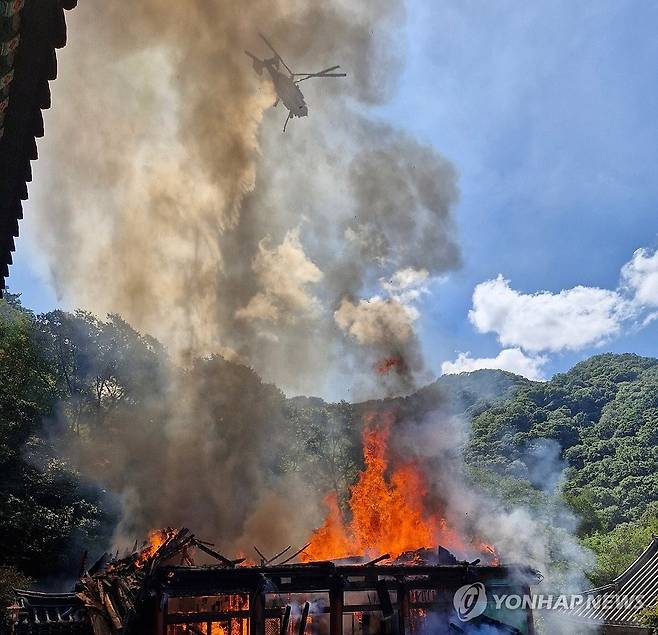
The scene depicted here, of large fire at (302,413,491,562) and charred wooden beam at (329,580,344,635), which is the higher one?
large fire at (302,413,491,562)

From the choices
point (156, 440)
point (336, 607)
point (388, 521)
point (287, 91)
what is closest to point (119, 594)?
point (336, 607)

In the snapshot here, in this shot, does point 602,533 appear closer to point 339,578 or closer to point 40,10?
point 339,578

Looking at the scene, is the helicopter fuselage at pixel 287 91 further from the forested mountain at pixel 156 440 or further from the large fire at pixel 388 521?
the large fire at pixel 388 521

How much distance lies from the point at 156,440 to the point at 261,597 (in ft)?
81.8

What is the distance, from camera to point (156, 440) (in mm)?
35000

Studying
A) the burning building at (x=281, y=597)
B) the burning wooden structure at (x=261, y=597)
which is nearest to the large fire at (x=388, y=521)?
the burning building at (x=281, y=597)

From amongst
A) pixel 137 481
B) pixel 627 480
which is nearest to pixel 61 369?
pixel 137 481

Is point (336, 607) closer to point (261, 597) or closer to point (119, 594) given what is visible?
point (261, 597)

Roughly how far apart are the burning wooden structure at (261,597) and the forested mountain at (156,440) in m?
7.33

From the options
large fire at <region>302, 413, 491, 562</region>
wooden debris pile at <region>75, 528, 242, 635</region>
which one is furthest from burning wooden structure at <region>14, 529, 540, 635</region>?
large fire at <region>302, 413, 491, 562</region>

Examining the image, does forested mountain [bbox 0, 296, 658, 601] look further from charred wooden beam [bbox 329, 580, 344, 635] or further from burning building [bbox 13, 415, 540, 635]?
charred wooden beam [bbox 329, 580, 344, 635]

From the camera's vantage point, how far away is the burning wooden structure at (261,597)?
12.0m

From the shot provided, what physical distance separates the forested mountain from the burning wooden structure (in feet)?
24.1

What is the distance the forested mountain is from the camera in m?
27.4
